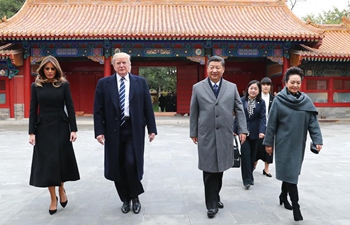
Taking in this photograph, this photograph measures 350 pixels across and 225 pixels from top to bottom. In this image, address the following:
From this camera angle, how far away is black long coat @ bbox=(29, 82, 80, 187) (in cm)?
319

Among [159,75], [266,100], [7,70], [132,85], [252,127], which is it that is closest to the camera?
[132,85]

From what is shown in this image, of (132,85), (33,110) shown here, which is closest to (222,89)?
(132,85)

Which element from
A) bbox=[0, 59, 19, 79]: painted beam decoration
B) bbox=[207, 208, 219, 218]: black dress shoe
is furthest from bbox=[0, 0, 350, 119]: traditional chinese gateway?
bbox=[207, 208, 219, 218]: black dress shoe

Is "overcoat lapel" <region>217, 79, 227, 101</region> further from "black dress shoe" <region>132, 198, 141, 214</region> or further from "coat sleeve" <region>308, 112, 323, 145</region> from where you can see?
"black dress shoe" <region>132, 198, 141, 214</region>

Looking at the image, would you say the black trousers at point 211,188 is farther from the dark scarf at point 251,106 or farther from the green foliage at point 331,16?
the green foliage at point 331,16

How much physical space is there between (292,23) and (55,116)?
12.9m

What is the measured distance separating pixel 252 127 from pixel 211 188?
4.27ft

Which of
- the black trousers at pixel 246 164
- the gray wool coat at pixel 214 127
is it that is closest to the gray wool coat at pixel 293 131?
the gray wool coat at pixel 214 127

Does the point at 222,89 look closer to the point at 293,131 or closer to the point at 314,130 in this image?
the point at 293,131

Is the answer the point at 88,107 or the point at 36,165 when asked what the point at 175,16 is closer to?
the point at 88,107

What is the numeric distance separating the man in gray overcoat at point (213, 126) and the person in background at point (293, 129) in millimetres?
467

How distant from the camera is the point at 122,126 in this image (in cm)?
326

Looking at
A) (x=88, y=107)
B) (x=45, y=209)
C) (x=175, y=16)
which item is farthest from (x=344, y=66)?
(x=45, y=209)

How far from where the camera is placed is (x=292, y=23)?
13.8 metres
